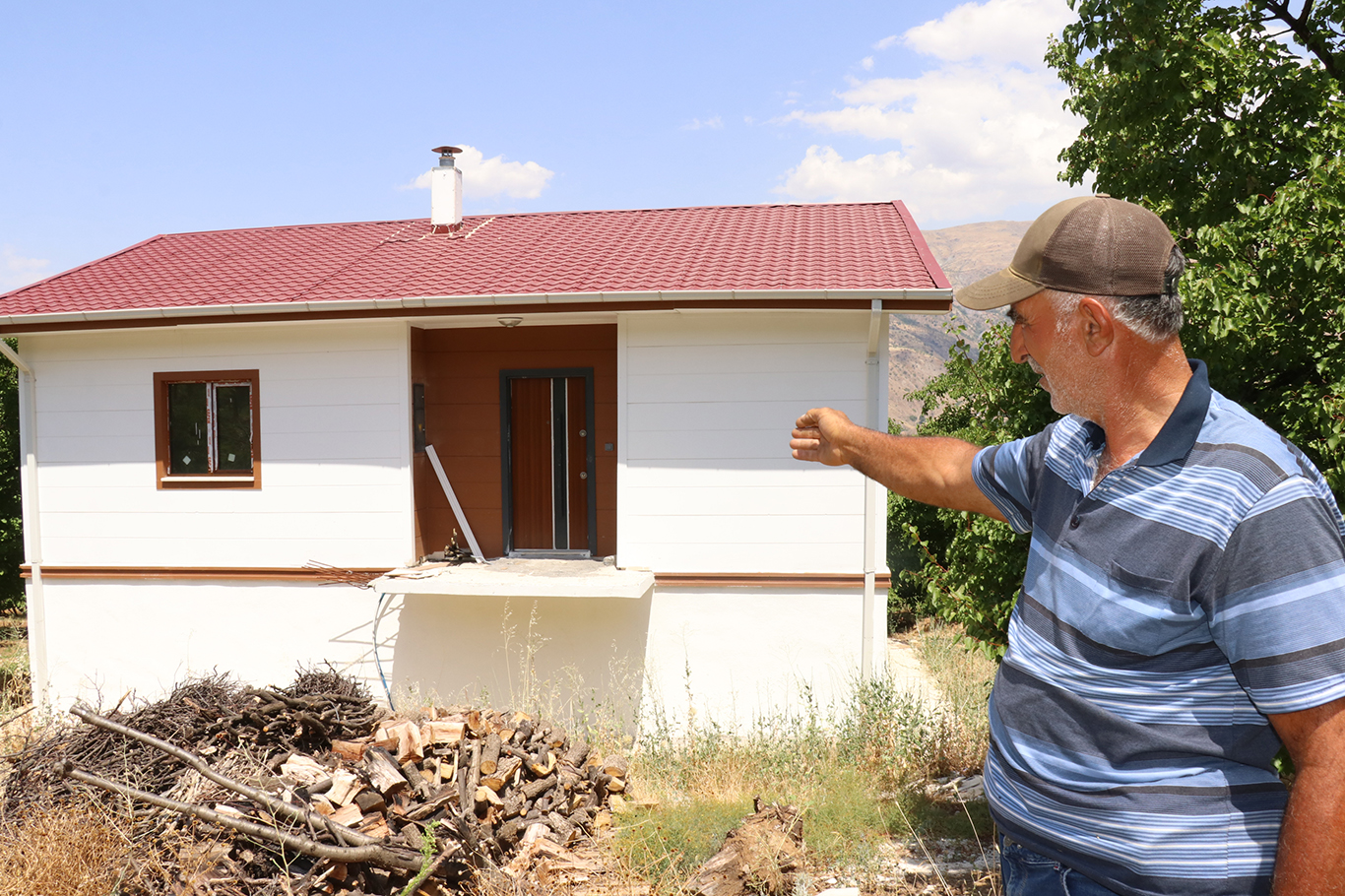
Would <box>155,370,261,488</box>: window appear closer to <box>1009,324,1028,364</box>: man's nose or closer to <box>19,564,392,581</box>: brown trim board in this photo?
<box>19,564,392,581</box>: brown trim board

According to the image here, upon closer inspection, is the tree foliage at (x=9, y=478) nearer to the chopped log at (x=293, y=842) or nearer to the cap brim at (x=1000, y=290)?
the chopped log at (x=293, y=842)

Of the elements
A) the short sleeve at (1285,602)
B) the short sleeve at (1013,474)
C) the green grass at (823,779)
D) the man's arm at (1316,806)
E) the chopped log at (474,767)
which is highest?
the short sleeve at (1013,474)

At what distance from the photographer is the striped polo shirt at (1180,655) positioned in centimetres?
127

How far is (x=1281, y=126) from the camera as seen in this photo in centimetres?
479

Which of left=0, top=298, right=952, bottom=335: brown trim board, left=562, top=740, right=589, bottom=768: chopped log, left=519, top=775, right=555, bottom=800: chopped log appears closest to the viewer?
left=519, top=775, right=555, bottom=800: chopped log

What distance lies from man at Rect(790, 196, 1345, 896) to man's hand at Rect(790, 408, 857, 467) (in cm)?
56

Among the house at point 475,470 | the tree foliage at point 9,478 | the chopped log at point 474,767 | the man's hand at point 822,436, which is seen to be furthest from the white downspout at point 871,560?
the tree foliage at point 9,478

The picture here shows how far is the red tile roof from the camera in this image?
8.10 m

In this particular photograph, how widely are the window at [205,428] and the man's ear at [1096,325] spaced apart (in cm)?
877

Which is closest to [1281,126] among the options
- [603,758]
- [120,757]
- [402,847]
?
[603,758]

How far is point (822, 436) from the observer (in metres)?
2.31

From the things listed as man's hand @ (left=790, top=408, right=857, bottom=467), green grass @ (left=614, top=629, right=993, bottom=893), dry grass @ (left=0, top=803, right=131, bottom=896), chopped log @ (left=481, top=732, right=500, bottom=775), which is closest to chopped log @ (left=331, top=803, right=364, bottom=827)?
chopped log @ (left=481, top=732, right=500, bottom=775)

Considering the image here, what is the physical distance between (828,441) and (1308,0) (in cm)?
511

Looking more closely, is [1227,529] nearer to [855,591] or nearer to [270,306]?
[855,591]
